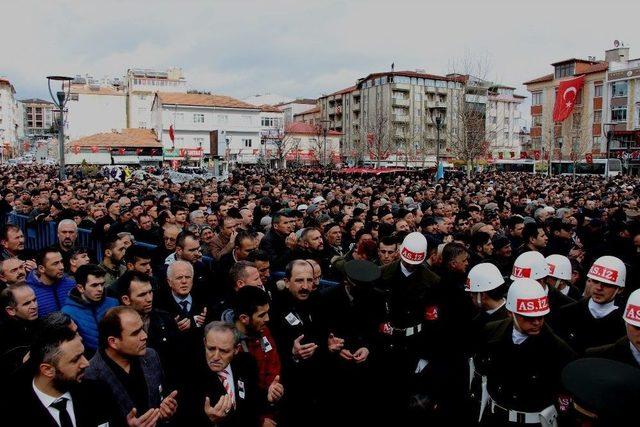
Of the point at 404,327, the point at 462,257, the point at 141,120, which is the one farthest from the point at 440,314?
the point at 141,120

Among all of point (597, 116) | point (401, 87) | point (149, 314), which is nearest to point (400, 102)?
point (401, 87)

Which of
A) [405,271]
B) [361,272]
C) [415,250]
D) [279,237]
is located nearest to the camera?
[361,272]

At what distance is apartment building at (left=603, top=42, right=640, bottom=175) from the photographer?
57688mm

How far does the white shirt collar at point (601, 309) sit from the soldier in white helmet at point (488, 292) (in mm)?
790

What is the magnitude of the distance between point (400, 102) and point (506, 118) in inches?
933

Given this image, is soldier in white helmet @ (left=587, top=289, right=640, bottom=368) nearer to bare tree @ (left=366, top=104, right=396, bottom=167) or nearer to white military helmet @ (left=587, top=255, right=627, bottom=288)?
white military helmet @ (left=587, top=255, right=627, bottom=288)

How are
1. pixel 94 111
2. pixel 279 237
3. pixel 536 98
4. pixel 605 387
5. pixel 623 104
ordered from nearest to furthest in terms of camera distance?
pixel 605 387
pixel 279 237
pixel 623 104
pixel 536 98
pixel 94 111

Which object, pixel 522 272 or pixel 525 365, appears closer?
pixel 525 365

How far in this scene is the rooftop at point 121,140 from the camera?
58.8 m

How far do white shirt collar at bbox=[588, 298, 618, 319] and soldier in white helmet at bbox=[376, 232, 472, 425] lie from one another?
41.8 inches

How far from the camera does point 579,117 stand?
61.9 meters

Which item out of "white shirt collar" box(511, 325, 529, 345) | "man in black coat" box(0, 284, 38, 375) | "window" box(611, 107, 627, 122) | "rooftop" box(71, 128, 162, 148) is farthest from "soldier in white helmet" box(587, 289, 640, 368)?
"window" box(611, 107, 627, 122)

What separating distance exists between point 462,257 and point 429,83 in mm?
75146

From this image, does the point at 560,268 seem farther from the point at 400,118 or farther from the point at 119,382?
the point at 400,118
